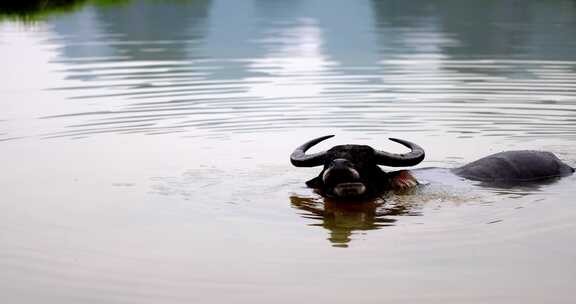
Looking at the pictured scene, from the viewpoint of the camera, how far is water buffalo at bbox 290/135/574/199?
9.95 meters

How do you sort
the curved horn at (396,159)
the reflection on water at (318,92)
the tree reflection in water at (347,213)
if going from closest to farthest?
the tree reflection in water at (347,213) < the curved horn at (396,159) < the reflection on water at (318,92)

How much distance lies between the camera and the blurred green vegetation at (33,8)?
3919cm

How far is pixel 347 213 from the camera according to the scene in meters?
9.66

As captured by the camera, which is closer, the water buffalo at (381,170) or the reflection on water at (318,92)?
the water buffalo at (381,170)

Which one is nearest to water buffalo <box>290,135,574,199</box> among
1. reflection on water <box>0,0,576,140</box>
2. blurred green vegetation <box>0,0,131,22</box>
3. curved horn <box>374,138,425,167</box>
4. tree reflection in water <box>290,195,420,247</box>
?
curved horn <box>374,138,425,167</box>

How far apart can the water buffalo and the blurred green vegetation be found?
3072cm

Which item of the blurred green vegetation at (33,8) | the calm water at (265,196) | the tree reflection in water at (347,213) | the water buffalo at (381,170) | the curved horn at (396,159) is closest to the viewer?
the calm water at (265,196)

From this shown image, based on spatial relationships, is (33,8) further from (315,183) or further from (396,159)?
(396,159)

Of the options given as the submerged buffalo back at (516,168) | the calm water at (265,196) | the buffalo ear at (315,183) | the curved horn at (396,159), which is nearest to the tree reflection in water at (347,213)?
the calm water at (265,196)

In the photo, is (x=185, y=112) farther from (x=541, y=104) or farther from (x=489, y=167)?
(x=489, y=167)

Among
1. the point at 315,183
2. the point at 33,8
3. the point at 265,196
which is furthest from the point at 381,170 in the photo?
the point at 33,8

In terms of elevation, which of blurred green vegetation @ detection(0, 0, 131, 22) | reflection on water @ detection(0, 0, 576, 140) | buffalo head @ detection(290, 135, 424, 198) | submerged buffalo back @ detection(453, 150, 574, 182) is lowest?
blurred green vegetation @ detection(0, 0, 131, 22)

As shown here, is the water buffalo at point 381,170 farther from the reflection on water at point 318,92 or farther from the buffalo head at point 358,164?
the reflection on water at point 318,92

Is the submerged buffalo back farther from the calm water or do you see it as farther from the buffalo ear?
the buffalo ear
